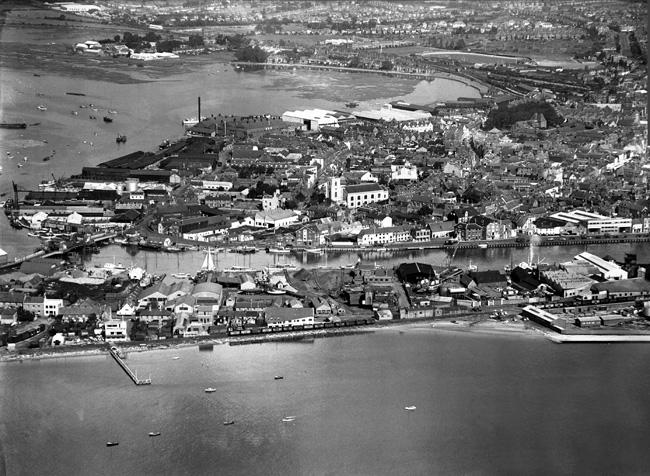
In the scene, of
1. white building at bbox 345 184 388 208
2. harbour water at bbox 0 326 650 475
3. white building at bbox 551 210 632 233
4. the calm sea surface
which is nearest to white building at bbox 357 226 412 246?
white building at bbox 345 184 388 208

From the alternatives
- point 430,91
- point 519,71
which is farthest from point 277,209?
point 519,71

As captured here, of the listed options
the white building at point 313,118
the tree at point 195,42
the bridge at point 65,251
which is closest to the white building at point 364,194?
the bridge at point 65,251

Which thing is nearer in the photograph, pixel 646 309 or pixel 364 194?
pixel 646 309

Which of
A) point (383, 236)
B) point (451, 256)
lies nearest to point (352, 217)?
point (383, 236)

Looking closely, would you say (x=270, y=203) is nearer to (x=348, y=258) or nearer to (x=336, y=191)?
(x=336, y=191)

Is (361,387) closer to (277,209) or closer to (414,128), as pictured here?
(277,209)

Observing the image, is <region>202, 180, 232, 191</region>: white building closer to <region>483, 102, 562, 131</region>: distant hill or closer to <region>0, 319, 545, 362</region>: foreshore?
<region>0, 319, 545, 362</region>: foreshore
